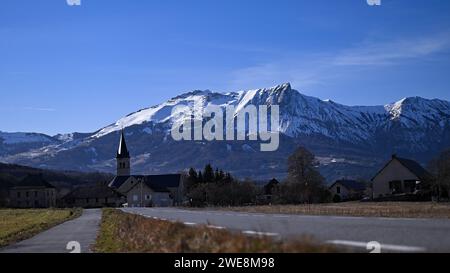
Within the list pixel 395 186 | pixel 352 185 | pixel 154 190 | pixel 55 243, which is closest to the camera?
pixel 55 243

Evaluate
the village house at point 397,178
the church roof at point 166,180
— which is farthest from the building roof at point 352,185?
the church roof at point 166,180

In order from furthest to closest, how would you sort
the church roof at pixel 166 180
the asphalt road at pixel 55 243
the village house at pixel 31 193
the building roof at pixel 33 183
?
the church roof at pixel 166 180 → the building roof at pixel 33 183 → the village house at pixel 31 193 → the asphalt road at pixel 55 243

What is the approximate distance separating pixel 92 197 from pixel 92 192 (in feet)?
5.36

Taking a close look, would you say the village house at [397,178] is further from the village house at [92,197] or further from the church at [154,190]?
the village house at [92,197]

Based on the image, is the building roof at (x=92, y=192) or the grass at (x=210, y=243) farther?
the building roof at (x=92, y=192)

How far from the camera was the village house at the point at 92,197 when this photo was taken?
16812cm

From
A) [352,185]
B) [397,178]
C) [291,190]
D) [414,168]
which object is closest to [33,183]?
[352,185]

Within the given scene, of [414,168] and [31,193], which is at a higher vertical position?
[414,168]

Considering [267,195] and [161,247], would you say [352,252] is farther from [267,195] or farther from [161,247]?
[267,195]

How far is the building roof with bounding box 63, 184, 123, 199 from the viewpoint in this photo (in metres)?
170

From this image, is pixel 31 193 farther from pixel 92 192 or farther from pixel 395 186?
pixel 395 186

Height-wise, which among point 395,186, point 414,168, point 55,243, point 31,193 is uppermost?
point 414,168

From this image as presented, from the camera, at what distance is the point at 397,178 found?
11369 cm

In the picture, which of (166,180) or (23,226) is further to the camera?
(166,180)
